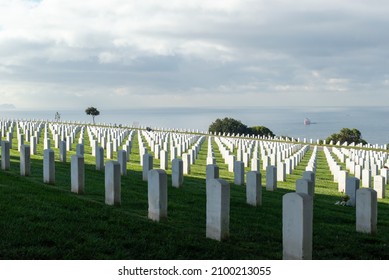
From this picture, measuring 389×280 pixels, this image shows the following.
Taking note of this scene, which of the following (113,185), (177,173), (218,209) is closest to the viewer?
(218,209)

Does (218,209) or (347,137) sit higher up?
(347,137)

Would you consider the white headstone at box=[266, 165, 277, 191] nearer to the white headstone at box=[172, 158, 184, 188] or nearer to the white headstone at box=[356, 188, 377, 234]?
the white headstone at box=[172, 158, 184, 188]

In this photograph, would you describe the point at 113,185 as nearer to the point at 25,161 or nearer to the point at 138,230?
the point at 138,230

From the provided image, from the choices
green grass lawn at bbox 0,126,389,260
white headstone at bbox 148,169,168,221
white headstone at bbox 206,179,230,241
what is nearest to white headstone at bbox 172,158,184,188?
green grass lawn at bbox 0,126,389,260

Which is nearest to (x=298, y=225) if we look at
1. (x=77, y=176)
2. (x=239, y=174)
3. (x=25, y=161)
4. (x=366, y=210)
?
(x=366, y=210)

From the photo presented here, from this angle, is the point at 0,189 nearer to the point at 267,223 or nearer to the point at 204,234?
the point at 204,234

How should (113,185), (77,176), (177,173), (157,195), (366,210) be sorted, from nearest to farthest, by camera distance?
1. (157,195)
2. (366,210)
3. (113,185)
4. (77,176)
5. (177,173)

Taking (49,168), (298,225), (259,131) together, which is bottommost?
(298,225)

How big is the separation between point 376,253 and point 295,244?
1.75 m

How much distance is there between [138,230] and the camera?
7.84m

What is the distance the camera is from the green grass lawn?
6750 millimetres

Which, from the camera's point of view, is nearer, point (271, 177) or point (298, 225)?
point (298, 225)

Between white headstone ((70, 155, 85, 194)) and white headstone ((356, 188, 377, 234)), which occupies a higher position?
white headstone ((70, 155, 85, 194))
